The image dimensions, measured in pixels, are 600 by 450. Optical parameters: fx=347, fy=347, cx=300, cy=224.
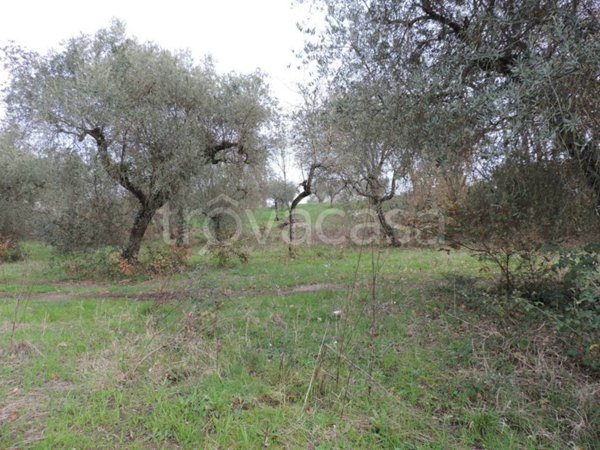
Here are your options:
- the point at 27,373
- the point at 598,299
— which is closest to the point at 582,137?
the point at 598,299

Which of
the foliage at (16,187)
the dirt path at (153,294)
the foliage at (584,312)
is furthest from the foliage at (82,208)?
the foliage at (584,312)

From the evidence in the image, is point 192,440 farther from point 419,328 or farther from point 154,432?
point 419,328

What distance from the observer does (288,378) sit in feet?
12.5

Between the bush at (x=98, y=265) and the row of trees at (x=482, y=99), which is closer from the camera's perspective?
the row of trees at (x=482, y=99)

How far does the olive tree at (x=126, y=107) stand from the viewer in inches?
372

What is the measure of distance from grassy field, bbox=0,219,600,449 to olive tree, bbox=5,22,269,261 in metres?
4.94

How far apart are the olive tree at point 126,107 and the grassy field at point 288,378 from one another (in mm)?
4940

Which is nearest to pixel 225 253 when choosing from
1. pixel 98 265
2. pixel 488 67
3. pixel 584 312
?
pixel 98 265

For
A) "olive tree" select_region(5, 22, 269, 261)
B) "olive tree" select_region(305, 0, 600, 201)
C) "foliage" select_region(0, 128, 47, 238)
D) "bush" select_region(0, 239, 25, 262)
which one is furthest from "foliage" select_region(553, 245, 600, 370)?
"foliage" select_region(0, 128, 47, 238)

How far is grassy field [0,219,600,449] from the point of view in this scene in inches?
116

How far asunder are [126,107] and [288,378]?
912 cm

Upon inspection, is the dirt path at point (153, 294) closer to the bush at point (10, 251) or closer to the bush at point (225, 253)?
the bush at point (225, 253)

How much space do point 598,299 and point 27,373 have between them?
6121 mm

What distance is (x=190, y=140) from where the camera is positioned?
10.3 meters
